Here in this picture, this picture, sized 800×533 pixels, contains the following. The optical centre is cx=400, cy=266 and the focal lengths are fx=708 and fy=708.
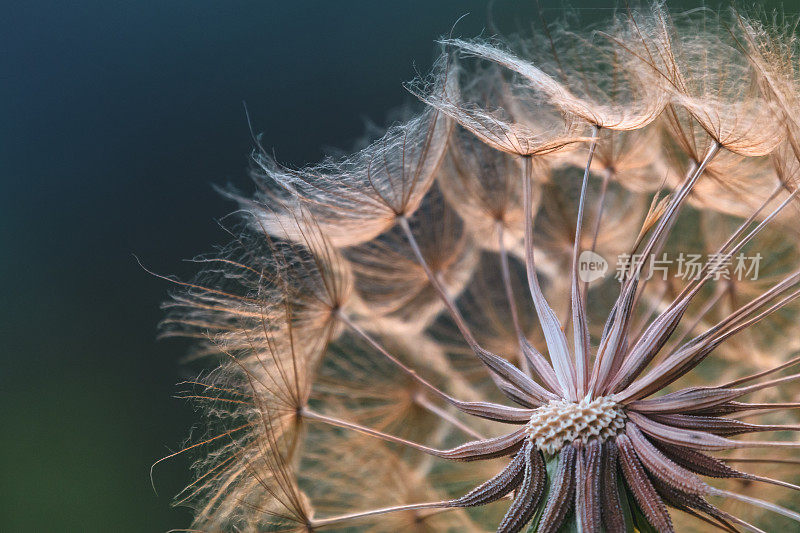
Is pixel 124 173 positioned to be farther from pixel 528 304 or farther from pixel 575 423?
pixel 575 423

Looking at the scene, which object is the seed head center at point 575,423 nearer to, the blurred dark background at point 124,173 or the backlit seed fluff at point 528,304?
the backlit seed fluff at point 528,304

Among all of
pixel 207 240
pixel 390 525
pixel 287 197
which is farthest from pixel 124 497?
pixel 287 197

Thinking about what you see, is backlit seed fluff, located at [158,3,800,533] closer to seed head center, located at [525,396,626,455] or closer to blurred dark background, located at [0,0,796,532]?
seed head center, located at [525,396,626,455]

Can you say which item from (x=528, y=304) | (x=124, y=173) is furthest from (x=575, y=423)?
(x=124, y=173)

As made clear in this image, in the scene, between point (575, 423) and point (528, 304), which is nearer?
point (575, 423)

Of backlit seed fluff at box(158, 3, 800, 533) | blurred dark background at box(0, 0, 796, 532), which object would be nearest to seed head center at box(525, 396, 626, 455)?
backlit seed fluff at box(158, 3, 800, 533)
